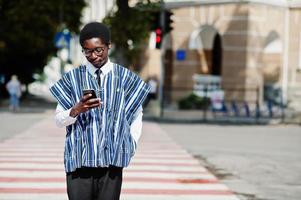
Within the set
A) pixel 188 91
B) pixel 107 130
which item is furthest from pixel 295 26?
pixel 107 130

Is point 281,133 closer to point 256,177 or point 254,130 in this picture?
point 254,130

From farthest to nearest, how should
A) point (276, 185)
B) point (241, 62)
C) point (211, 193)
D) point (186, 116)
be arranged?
point (241, 62) → point (186, 116) → point (276, 185) → point (211, 193)

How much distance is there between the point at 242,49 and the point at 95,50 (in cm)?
2654

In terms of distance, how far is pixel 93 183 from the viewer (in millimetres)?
3721

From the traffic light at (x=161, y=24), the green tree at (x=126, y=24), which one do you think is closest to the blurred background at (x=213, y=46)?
the green tree at (x=126, y=24)

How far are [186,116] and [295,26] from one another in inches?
407

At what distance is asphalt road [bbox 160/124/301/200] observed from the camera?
871 cm

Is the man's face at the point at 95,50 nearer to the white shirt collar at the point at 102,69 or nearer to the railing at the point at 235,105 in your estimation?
the white shirt collar at the point at 102,69

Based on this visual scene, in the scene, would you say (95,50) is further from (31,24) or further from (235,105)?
(31,24)

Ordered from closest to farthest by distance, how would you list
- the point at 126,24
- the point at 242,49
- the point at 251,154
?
the point at 251,154 < the point at 126,24 < the point at 242,49

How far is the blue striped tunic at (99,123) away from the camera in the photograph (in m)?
3.66

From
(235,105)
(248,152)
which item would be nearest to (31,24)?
(235,105)

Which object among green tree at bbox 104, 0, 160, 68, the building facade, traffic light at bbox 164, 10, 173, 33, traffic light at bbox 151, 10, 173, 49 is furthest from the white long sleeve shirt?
the building facade

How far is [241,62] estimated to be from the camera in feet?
97.4
